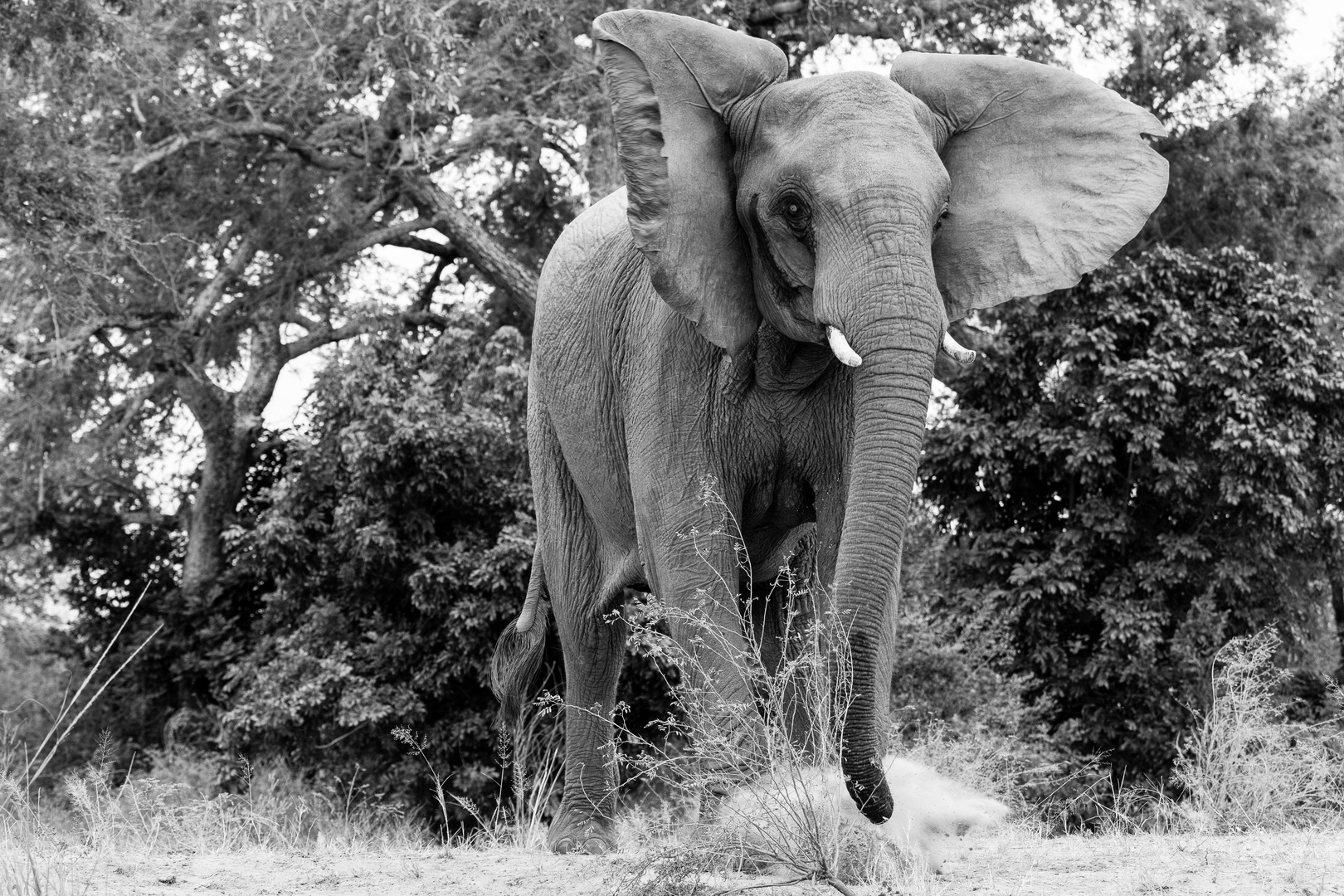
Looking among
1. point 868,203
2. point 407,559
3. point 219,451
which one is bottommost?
point 868,203

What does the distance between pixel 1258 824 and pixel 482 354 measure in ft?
30.6

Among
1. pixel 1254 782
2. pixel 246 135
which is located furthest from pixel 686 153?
pixel 246 135

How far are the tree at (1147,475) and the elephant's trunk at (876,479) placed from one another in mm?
9594

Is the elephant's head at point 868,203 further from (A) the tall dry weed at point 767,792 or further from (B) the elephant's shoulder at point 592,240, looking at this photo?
(B) the elephant's shoulder at point 592,240

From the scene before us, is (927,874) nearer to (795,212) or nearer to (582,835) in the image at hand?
(795,212)

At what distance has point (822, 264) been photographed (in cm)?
437

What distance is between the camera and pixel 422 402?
A: 44.3ft

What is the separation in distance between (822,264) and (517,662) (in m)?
3.48

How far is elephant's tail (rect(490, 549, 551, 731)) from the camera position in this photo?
7.16m

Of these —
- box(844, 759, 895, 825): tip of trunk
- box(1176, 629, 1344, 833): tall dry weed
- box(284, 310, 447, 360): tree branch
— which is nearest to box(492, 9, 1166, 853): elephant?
box(844, 759, 895, 825): tip of trunk

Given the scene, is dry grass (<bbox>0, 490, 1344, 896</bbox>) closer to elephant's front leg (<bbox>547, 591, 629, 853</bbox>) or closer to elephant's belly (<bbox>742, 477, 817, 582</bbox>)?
elephant's belly (<bbox>742, 477, 817, 582</bbox>)

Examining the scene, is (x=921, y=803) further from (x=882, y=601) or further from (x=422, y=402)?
(x=422, y=402)

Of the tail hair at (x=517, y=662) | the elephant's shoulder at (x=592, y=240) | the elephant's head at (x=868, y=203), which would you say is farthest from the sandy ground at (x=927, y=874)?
the elephant's shoulder at (x=592, y=240)

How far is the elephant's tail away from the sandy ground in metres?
1.33
